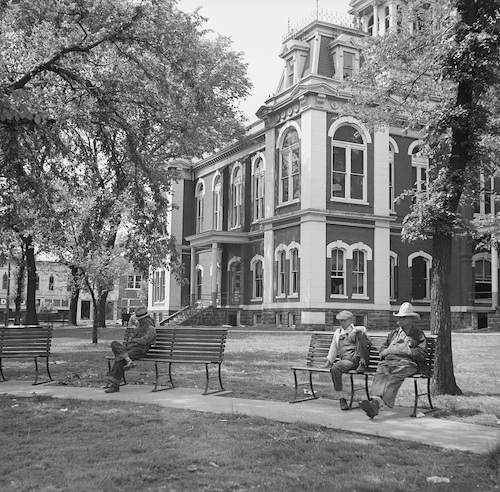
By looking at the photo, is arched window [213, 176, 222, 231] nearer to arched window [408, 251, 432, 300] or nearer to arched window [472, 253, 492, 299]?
arched window [408, 251, 432, 300]

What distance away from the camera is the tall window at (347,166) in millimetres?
32875

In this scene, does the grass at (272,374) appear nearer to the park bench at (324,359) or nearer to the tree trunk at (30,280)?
the park bench at (324,359)

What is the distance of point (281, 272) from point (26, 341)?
22.3 metres

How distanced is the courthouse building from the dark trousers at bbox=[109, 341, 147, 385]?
67.0 feet

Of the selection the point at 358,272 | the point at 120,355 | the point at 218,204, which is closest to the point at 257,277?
the point at 358,272

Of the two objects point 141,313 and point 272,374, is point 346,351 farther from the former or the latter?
point 272,374

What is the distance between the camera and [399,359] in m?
9.52

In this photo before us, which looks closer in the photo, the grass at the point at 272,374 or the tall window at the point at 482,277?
the grass at the point at 272,374

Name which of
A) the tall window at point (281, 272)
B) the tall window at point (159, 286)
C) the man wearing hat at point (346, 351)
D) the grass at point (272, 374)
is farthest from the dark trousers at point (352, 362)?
the tall window at point (159, 286)

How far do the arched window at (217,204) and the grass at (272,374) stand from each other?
20287 mm

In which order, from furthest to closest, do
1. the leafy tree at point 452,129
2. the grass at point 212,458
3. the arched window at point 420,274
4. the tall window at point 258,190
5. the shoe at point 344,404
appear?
the tall window at point 258,190 → the arched window at point 420,274 → the leafy tree at point 452,129 → the shoe at point 344,404 → the grass at point 212,458

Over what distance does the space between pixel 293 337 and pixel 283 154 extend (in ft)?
36.8

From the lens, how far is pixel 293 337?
26.6m

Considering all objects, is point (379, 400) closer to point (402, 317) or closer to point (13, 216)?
point (402, 317)
